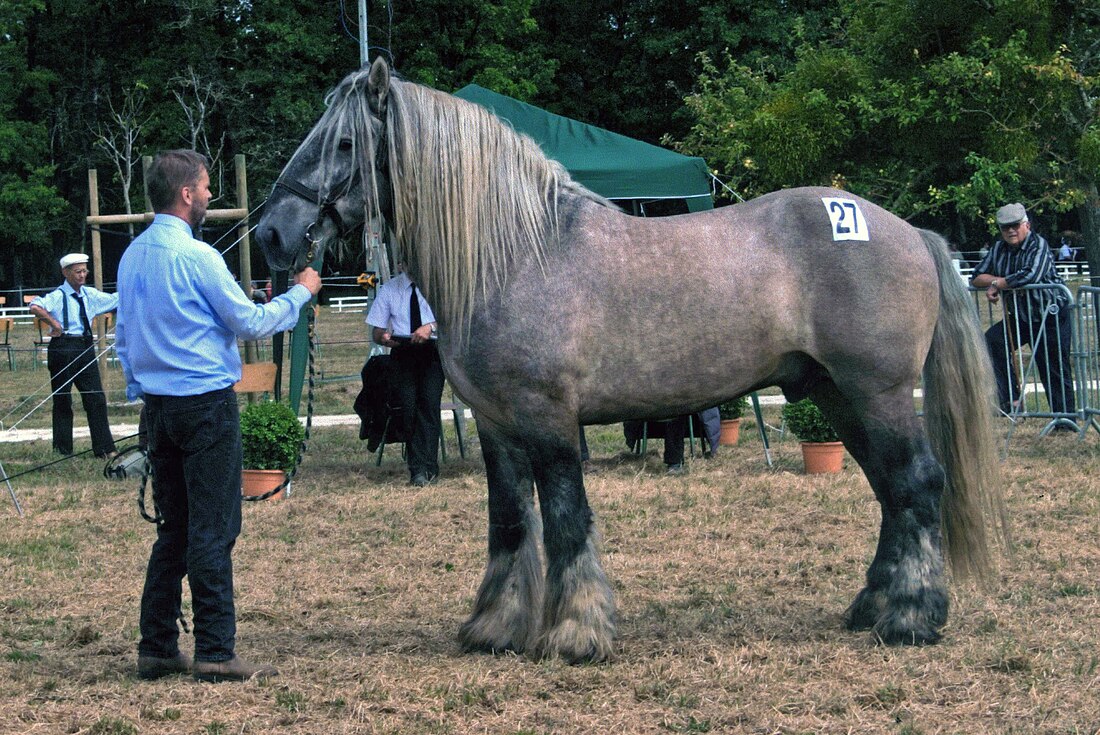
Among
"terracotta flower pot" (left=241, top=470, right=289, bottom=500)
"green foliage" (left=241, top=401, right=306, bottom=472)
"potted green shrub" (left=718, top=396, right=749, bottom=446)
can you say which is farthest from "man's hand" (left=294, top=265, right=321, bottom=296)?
"potted green shrub" (left=718, top=396, right=749, bottom=446)

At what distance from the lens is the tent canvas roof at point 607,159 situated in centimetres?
1043

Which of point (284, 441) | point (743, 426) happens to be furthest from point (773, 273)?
point (743, 426)

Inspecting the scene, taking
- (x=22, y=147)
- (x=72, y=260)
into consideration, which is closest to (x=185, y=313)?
(x=72, y=260)

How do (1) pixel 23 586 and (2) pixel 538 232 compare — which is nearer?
(2) pixel 538 232

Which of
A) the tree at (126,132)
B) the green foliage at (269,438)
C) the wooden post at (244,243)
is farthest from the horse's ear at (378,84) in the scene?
the tree at (126,132)

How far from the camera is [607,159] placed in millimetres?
10570

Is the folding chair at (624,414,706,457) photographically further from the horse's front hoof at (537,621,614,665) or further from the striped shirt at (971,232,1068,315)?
the horse's front hoof at (537,621,614,665)

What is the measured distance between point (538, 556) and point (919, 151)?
1531cm

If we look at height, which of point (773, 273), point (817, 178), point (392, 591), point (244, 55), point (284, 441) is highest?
point (244, 55)

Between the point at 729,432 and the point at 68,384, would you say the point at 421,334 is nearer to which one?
the point at 729,432

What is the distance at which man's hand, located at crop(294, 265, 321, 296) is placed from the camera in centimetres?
430

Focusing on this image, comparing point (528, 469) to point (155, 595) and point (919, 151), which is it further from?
point (919, 151)

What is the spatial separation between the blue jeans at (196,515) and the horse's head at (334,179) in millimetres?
615

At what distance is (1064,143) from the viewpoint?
18.1 m
